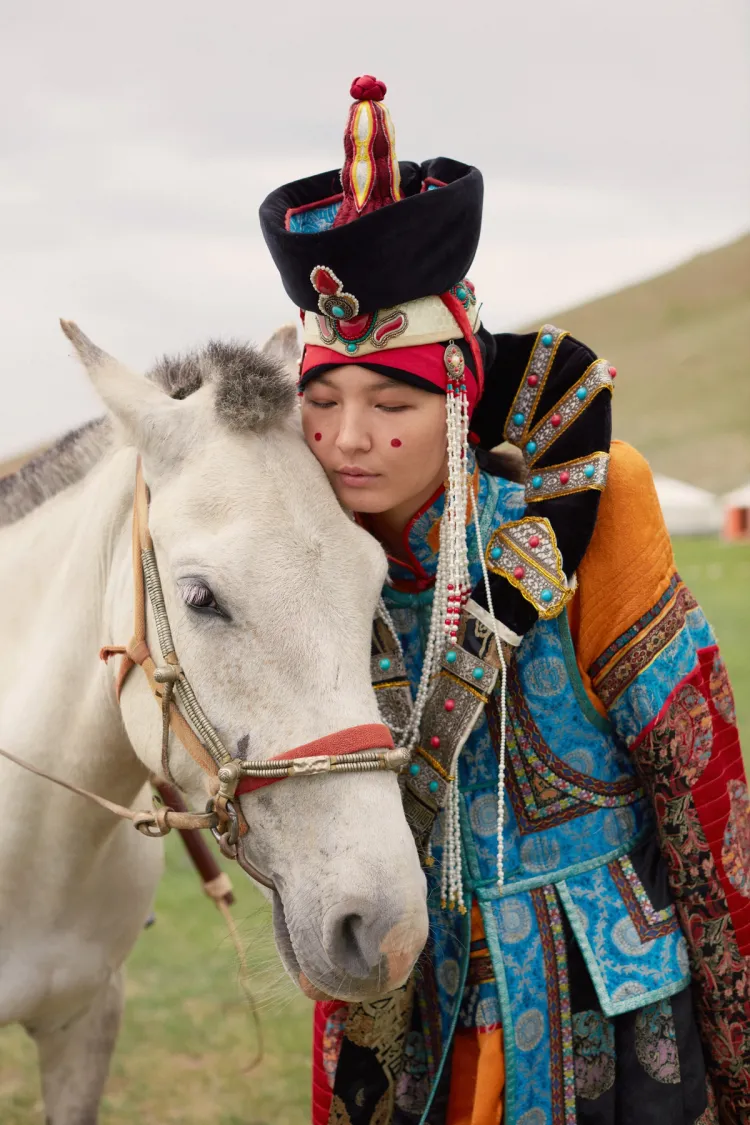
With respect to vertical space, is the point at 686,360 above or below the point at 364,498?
above

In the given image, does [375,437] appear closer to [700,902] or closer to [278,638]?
[278,638]

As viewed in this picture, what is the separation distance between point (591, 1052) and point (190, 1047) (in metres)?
2.54

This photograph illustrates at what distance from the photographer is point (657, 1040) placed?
1846 mm

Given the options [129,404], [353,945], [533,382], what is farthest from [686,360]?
[353,945]

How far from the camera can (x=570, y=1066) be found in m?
1.84

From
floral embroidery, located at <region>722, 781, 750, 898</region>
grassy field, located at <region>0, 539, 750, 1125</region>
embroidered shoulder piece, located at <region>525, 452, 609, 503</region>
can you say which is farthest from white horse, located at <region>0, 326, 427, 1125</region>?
grassy field, located at <region>0, 539, 750, 1125</region>

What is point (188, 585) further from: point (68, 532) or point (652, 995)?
point (652, 995)

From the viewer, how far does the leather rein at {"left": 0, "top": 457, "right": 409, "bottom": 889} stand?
150cm

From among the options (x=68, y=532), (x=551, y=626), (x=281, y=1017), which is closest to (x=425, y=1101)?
(x=551, y=626)

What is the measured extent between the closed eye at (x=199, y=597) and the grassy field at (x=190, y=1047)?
6.56 ft

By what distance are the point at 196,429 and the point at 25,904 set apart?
0.97 meters

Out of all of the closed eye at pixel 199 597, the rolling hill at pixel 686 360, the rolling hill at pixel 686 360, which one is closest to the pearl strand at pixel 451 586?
the closed eye at pixel 199 597

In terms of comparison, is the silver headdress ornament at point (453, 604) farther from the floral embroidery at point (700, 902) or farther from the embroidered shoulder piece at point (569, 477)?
the floral embroidery at point (700, 902)

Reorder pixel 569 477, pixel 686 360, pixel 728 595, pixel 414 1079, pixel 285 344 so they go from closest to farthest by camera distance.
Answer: pixel 569 477 < pixel 414 1079 < pixel 285 344 < pixel 728 595 < pixel 686 360
